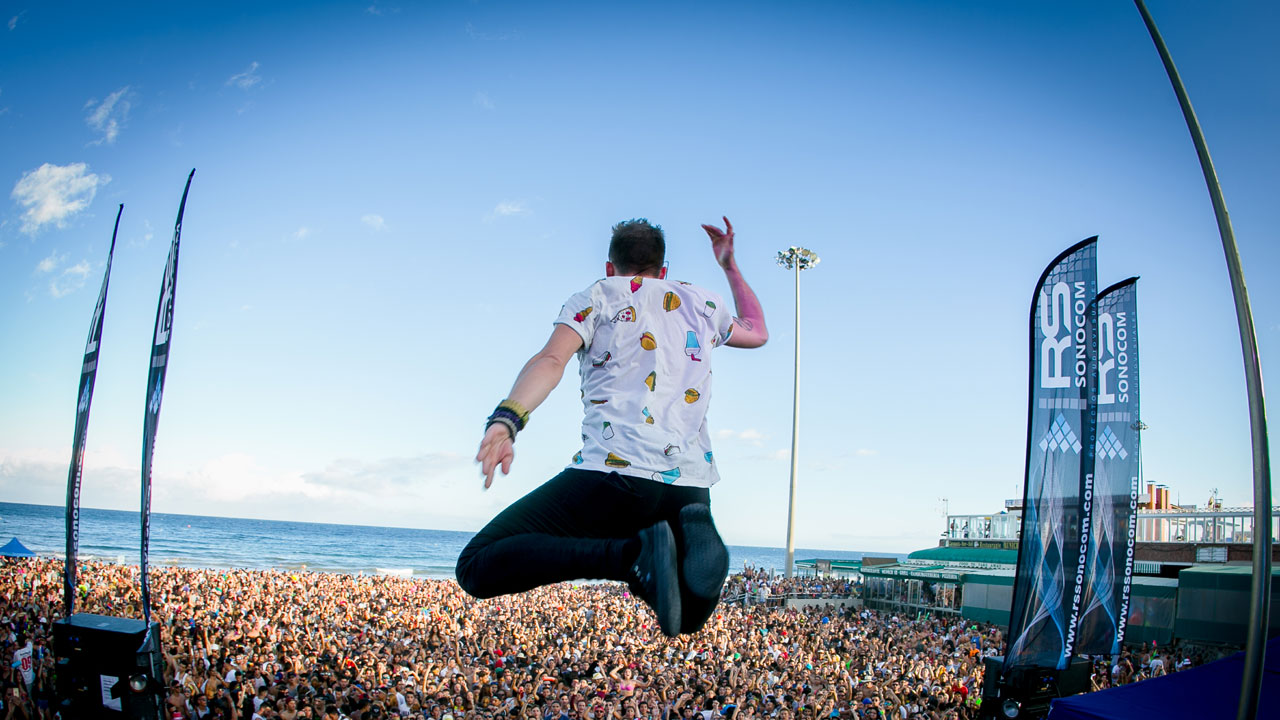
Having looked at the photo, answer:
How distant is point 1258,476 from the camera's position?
16.5 feet

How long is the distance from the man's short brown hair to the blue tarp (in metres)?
5.57

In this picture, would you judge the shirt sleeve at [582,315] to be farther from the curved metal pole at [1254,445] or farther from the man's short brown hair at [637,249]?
the curved metal pole at [1254,445]

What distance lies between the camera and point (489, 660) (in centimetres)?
1243

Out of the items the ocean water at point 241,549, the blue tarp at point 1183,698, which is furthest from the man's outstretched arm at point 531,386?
the ocean water at point 241,549

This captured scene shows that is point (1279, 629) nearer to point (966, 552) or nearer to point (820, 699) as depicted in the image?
point (820, 699)

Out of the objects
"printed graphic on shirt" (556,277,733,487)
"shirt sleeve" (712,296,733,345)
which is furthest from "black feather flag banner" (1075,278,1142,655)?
"printed graphic on shirt" (556,277,733,487)

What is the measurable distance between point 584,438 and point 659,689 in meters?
8.67

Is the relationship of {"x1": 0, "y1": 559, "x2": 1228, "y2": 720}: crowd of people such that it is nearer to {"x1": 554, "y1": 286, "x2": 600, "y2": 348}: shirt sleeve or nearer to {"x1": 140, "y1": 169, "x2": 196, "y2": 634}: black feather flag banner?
{"x1": 140, "y1": 169, "x2": 196, "y2": 634}: black feather flag banner

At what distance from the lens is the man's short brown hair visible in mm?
2582

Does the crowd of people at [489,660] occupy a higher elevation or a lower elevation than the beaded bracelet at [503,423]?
lower

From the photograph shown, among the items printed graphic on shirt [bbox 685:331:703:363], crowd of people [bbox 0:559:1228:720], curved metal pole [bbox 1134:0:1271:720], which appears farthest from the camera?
crowd of people [bbox 0:559:1228:720]

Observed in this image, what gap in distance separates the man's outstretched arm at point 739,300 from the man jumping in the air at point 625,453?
22 cm

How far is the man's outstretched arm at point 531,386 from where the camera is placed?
6.62 feet

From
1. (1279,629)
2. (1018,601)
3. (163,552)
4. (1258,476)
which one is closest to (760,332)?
(1258,476)
